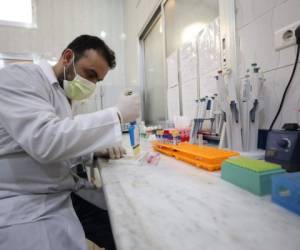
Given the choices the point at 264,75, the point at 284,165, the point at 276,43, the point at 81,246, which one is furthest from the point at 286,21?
the point at 81,246

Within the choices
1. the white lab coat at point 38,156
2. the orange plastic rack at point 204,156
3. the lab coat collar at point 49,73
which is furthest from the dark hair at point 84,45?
the orange plastic rack at point 204,156

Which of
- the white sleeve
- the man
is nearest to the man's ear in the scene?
the man

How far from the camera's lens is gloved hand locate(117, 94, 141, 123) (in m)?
0.78

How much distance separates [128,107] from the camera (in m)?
0.79

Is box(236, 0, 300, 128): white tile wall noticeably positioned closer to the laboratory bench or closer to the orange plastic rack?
the orange plastic rack

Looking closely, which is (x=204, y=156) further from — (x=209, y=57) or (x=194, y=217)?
(x=209, y=57)

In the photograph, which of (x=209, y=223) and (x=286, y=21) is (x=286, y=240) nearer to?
(x=209, y=223)

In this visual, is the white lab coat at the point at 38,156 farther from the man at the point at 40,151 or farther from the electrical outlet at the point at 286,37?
the electrical outlet at the point at 286,37

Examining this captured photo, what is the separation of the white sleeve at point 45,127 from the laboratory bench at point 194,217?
14cm

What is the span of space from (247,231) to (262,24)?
0.83 meters

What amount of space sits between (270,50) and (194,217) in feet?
2.42

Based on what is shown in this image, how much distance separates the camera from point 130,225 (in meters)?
0.38

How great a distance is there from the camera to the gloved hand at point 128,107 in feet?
2.56

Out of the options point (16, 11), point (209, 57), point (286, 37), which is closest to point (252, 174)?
point (286, 37)
